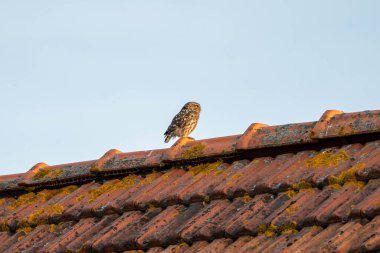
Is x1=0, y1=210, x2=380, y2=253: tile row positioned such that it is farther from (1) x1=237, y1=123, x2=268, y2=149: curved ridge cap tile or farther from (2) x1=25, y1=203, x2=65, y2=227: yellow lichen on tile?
(1) x1=237, y1=123, x2=268, y2=149: curved ridge cap tile

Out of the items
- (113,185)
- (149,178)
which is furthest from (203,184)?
(113,185)

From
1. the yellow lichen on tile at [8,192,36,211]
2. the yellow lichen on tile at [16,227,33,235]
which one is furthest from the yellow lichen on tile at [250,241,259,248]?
the yellow lichen on tile at [8,192,36,211]

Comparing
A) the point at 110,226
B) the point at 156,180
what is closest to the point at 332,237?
the point at 110,226

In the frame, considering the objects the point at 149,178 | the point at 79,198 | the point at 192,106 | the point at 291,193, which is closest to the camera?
the point at 291,193

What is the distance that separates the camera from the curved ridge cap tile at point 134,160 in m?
6.65

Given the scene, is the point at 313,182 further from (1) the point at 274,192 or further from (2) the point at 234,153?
(2) the point at 234,153

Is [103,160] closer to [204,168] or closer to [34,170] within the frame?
[34,170]

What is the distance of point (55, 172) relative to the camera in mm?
7352

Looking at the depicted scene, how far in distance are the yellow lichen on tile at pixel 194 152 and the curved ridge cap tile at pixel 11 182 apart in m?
1.65

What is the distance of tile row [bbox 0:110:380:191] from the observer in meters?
5.59

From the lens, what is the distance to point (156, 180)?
6.39 meters

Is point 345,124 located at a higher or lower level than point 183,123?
lower

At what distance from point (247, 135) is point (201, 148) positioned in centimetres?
39

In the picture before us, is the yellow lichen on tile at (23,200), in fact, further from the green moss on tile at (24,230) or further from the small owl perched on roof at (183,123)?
the small owl perched on roof at (183,123)
